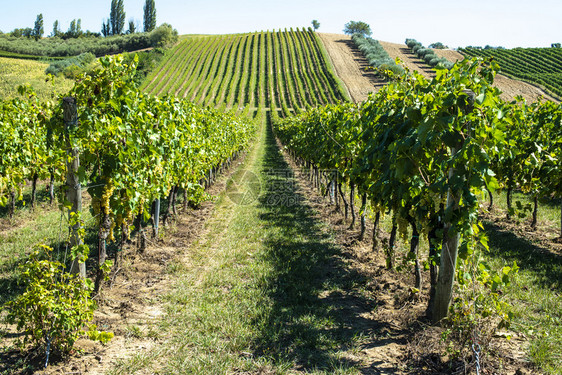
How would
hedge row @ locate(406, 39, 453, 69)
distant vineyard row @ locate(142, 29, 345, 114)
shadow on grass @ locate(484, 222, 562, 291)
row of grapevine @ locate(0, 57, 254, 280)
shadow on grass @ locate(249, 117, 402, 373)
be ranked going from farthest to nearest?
1. hedge row @ locate(406, 39, 453, 69)
2. distant vineyard row @ locate(142, 29, 345, 114)
3. shadow on grass @ locate(484, 222, 562, 291)
4. row of grapevine @ locate(0, 57, 254, 280)
5. shadow on grass @ locate(249, 117, 402, 373)

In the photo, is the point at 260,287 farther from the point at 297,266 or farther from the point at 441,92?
the point at 441,92

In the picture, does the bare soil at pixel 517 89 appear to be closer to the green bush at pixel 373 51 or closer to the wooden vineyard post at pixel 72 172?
the green bush at pixel 373 51

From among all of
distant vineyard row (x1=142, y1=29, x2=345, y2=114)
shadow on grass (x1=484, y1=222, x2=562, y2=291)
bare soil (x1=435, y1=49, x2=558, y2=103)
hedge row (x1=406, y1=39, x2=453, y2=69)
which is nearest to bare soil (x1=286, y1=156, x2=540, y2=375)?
shadow on grass (x1=484, y1=222, x2=562, y2=291)

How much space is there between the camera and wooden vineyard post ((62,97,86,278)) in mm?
3930

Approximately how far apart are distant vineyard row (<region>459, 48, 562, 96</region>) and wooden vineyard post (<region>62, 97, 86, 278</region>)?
5345cm

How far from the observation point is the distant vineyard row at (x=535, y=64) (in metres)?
48.9

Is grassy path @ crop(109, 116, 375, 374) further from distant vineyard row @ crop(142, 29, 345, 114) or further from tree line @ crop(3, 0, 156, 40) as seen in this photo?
tree line @ crop(3, 0, 156, 40)

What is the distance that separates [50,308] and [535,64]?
7861cm

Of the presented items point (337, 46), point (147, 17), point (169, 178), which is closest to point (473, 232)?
point (169, 178)

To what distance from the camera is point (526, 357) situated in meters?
3.75

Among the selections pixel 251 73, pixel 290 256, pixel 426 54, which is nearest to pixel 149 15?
pixel 251 73

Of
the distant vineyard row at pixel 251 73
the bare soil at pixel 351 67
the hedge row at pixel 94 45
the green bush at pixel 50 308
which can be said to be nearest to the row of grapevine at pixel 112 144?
the green bush at pixel 50 308

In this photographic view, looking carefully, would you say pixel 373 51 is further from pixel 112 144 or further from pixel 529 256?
pixel 112 144

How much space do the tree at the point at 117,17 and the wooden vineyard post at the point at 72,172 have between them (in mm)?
121398
